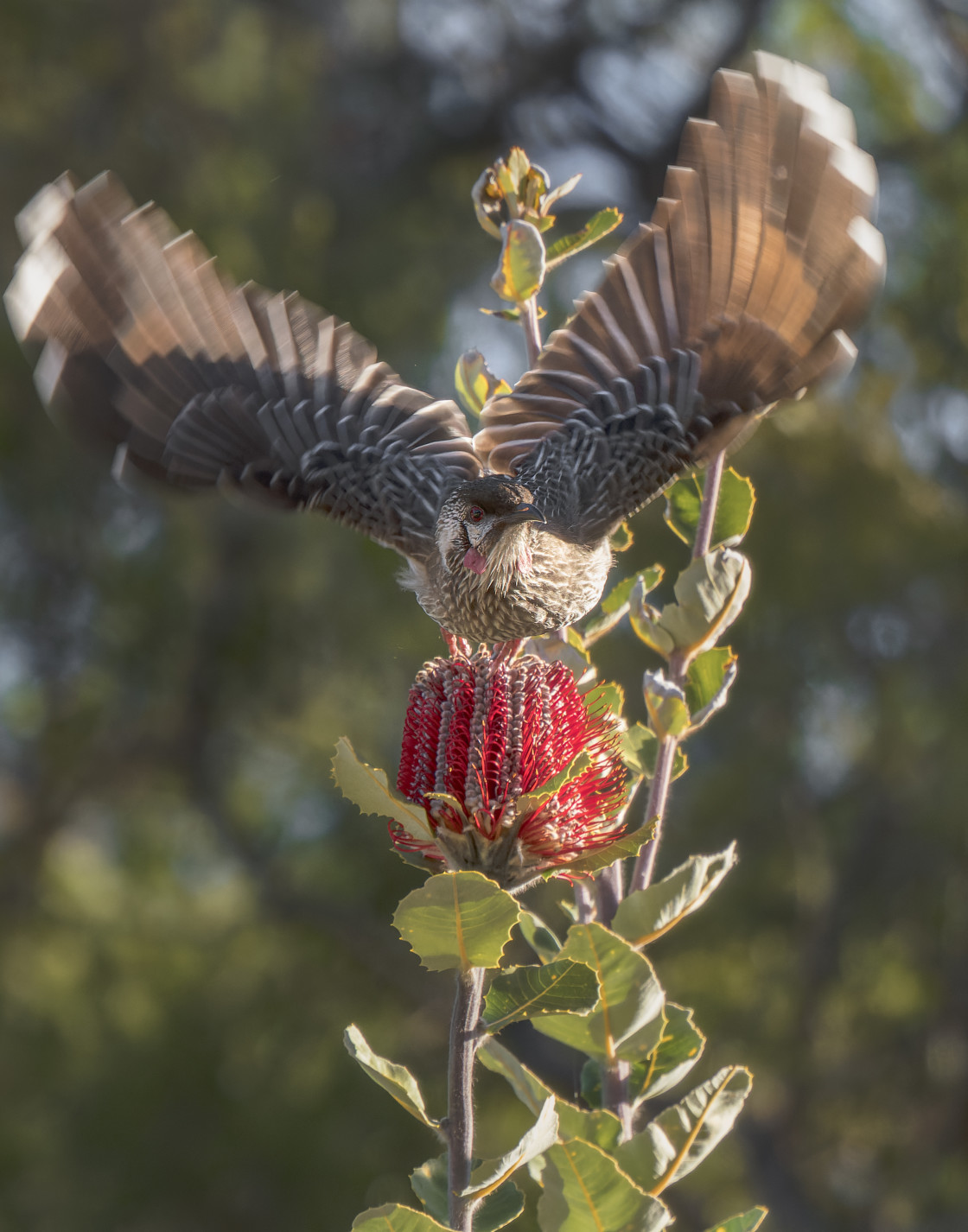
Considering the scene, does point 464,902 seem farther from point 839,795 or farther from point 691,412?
point 839,795

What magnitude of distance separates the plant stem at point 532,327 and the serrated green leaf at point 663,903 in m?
0.53

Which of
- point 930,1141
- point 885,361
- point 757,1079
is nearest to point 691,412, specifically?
point 885,361

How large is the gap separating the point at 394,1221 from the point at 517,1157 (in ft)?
0.25

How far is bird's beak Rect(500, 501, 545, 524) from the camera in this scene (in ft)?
4.44

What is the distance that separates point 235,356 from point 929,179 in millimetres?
2931

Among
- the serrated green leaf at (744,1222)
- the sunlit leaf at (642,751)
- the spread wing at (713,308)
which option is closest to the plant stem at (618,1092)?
the serrated green leaf at (744,1222)

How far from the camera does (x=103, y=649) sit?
13.2ft

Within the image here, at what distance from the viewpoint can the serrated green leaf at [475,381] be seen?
4.30 ft

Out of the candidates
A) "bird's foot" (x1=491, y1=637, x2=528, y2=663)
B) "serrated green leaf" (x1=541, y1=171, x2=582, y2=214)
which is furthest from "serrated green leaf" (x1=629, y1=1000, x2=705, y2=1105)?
"serrated green leaf" (x1=541, y1=171, x2=582, y2=214)

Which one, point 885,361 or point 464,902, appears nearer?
point 464,902

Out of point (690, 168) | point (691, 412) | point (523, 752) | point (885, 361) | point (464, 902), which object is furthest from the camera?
point (885, 361)

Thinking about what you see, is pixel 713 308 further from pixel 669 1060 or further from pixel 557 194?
pixel 669 1060

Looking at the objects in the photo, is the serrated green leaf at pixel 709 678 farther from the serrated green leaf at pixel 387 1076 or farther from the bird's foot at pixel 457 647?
the serrated green leaf at pixel 387 1076

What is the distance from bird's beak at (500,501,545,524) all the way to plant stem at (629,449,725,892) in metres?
0.28
